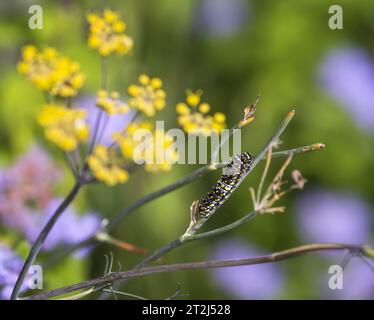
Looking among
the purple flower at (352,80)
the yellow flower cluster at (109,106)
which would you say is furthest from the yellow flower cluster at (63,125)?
the purple flower at (352,80)

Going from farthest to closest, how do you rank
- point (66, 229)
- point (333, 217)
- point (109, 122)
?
point (333, 217) < point (109, 122) < point (66, 229)

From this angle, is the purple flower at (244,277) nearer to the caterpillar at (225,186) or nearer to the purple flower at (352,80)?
the purple flower at (352,80)

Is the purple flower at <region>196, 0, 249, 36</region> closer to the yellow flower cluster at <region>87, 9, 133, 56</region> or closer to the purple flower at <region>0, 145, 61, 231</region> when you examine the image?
the purple flower at <region>0, 145, 61, 231</region>

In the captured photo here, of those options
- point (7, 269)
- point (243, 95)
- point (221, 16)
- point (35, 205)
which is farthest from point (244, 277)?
point (7, 269)

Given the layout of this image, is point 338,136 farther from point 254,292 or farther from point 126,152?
point 126,152

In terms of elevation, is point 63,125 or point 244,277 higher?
point 63,125

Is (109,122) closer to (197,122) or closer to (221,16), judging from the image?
(197,122)

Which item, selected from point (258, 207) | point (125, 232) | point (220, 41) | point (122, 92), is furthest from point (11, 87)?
point (258, 207)
